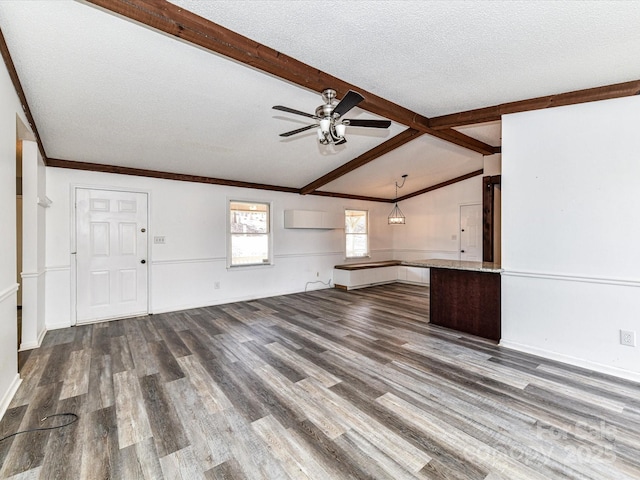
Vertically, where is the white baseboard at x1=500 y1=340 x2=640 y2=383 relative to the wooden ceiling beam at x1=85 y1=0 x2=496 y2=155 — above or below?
below

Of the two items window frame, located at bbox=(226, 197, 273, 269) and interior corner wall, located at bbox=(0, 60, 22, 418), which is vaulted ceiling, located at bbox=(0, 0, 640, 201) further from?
window frame, located at bbox=(226, 197, 273, 269)

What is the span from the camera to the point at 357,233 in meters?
8.05

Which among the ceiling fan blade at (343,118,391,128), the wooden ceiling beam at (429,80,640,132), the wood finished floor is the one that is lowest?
the wood finished floor

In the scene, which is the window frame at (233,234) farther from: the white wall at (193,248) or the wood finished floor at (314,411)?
the wood finished floor at (314,411)

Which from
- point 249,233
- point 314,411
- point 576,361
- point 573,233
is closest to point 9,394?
point 314,411

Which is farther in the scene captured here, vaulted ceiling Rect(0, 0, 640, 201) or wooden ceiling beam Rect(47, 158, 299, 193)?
wooden ceiling beam Rect(47, 158, 299, 193)

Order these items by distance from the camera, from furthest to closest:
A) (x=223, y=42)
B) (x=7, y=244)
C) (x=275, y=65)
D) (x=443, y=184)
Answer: (x=443, y=184) < (x=275, y=65) < (x=7, y=244) < (x=223, y=42)

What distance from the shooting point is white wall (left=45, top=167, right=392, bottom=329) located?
4.27m

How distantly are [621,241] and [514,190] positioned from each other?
1.04 m

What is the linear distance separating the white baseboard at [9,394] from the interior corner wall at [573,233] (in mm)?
4699

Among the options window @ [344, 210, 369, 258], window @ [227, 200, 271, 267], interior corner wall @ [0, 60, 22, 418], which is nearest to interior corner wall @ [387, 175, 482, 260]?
window @ [344, 210, 369, 258]

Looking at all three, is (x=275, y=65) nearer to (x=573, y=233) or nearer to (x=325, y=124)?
(x=325, y=124)

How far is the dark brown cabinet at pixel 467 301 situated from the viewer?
12.0 ft

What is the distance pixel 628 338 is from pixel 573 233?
3.42ft
